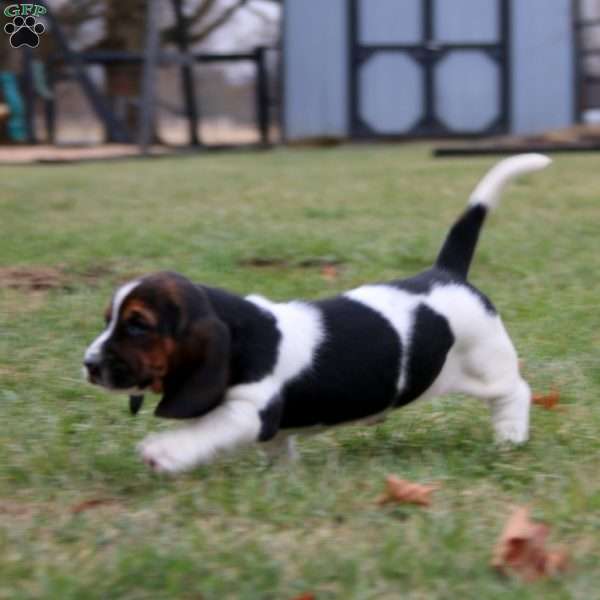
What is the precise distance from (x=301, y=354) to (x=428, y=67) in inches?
750

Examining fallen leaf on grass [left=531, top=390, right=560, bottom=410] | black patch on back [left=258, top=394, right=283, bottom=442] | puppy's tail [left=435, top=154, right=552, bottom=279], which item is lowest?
fallen leaf on grass [left=531, top=390, right=560, bottom=410]

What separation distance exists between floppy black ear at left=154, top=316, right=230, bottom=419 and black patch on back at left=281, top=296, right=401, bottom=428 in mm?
249

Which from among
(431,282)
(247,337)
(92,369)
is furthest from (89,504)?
(431,282)

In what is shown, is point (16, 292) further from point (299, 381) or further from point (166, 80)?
point (166, 80)

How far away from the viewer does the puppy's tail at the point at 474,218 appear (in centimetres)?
403

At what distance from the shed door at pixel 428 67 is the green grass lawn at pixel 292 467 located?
13.5 m

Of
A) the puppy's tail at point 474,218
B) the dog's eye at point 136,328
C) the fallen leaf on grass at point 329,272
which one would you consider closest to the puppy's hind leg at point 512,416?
the puppy's tail at point 474,218

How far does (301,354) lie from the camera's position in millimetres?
3436

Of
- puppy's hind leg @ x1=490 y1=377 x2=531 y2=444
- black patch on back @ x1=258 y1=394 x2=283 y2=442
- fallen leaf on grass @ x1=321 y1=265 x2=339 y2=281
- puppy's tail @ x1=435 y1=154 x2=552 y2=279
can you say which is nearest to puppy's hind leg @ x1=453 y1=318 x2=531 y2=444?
puppy's hind leg @ x1=490 y1=377 x2=531 y2=444

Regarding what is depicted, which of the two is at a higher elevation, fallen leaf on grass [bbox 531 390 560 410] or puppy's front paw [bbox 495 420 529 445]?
puppy's front paw [bbox 495 420 529 445]

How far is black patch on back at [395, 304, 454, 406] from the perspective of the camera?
366 cm

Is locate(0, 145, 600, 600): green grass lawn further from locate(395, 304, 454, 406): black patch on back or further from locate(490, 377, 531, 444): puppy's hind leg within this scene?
locate(395, 304, 454, 406): black patch on back

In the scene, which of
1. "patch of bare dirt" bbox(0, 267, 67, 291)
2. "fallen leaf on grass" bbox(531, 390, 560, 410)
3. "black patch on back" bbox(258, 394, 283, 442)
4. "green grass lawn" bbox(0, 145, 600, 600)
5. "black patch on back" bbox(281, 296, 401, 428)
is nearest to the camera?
"green grass lawn" bbox(0, 145, 600, 600)
